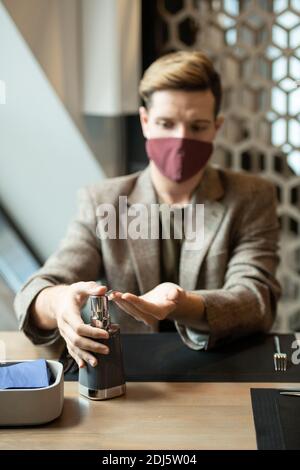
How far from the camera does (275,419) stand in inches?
32.9

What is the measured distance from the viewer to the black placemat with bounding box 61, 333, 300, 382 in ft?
3.23

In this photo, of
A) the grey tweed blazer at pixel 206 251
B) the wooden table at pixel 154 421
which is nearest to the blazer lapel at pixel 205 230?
the grey tweed blazer at pixel 206 251

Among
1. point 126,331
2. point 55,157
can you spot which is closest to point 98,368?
point 126,331

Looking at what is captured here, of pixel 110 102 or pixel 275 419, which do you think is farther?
pixel 110 102


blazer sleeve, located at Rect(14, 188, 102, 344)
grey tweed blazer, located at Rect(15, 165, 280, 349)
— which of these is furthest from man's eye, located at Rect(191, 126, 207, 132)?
blazer sleeve, located at Rect(14, 188, 102, 344)

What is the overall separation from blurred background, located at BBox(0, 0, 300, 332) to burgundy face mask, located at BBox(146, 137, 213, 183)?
0.36 metres

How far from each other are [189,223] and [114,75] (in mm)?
535

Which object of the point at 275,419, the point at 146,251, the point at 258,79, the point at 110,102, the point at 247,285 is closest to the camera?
the point at 275,419

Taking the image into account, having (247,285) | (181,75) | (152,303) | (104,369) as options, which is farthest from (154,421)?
(181,75)

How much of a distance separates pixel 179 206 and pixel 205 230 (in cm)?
7

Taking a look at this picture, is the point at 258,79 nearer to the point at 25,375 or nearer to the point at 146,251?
the point at 146,251

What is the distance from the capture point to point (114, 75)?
68.7 inches

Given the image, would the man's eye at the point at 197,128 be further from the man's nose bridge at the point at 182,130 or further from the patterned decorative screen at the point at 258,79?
the patterned decorative screen at the point at 258,79

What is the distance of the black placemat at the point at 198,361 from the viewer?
Answer: 99 centimetres
